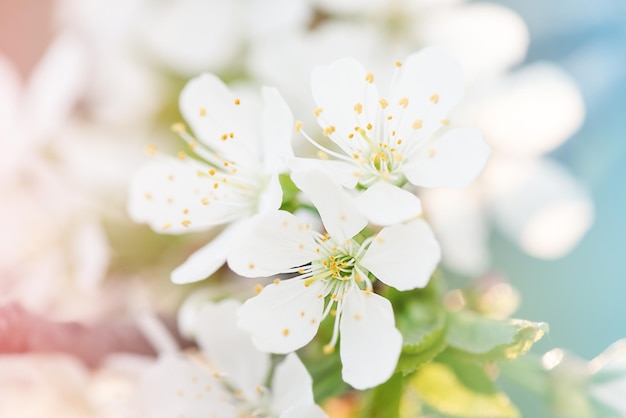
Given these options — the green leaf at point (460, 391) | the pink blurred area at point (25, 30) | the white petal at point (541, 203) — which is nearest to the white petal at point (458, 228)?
the white petal at point (541, 203)

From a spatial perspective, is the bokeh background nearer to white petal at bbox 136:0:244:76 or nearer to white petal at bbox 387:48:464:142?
white petal at bbox 136:0:244:76

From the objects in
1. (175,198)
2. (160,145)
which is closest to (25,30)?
(160,145)

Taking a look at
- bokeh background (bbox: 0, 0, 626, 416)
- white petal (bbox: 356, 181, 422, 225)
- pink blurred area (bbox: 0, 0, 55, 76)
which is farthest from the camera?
pink blurred area (bbox: 0, 0, 55, 76)

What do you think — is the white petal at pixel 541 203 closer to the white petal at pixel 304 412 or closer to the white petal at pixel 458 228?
the white petal at pixel 458 228

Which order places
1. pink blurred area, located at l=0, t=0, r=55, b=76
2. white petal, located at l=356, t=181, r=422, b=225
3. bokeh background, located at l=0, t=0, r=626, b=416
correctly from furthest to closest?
1. pink blurred area, located at l=0, t=0, r=55, b=76
2. bokeh background, located at l=0, t=0, r=626, b=416
3. white petal, located at l=356, t=181, r=422, b=225

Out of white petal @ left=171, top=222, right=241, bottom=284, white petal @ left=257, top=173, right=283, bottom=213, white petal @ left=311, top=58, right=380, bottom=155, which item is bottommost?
white petal @ left=171, top=222, right=241, bottom=284

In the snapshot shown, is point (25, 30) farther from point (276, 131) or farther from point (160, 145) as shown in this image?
point (276, 131)

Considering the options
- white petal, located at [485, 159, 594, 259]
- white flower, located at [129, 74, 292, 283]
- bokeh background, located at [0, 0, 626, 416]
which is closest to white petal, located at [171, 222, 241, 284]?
white flower, located at [129, 74, 292, 283]
